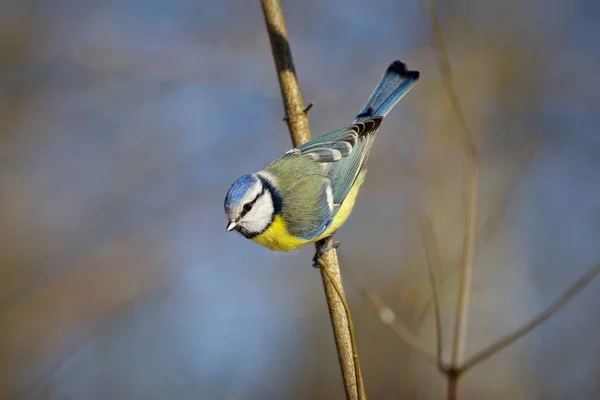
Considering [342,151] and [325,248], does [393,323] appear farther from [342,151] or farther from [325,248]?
[342,151]

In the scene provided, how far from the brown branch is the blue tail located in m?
0.37

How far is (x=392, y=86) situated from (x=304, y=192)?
0.56 m

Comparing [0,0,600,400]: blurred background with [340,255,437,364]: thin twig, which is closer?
[340,255,437,364]: thin twig

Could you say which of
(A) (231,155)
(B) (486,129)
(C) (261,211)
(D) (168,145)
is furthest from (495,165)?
(C) (261,211)

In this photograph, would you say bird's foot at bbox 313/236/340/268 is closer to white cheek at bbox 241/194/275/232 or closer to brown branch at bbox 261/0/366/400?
brown branch at bbox 261/0/366/400

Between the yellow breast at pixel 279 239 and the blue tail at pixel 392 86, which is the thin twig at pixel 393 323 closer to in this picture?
the yellow breast at pixel 279 239

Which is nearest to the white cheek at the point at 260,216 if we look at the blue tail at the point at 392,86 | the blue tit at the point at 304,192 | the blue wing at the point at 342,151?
the blue tit at the point at 304,192

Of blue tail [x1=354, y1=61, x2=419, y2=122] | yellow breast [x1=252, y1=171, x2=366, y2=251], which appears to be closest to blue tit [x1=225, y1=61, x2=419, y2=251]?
yellow breast [x1=252, y1=171, x2=366, y2=251]

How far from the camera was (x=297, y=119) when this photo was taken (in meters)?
2.08

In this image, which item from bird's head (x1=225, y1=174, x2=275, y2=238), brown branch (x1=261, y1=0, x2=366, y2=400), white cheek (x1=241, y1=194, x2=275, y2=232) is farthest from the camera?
white cheek (x1=241, y1=194, x2=275, y2=232)

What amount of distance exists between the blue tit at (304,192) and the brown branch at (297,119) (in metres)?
0.08

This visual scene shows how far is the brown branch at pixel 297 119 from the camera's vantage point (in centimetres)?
161

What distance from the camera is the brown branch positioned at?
1.61 meters

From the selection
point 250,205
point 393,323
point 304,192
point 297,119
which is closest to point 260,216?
point 250,205
